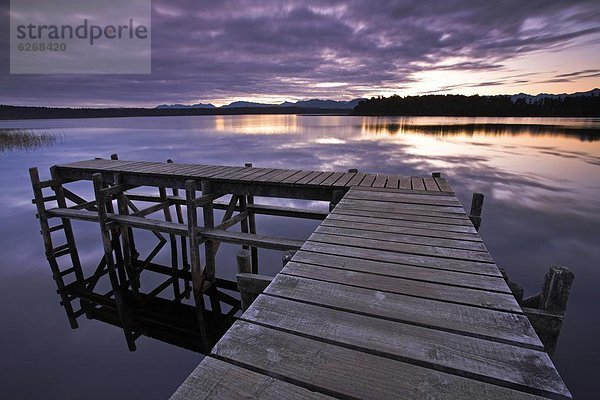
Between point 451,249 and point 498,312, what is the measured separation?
111cm

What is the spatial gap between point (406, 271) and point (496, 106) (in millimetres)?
124343

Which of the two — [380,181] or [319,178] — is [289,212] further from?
[380,181]

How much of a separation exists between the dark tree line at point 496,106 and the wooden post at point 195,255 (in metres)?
120

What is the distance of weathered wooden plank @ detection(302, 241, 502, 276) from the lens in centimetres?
261

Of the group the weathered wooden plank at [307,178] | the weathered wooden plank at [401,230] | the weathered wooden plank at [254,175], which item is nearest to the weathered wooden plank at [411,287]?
the weathered wooden plank at [401,230]

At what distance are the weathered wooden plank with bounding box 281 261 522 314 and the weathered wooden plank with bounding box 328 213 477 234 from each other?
142 centimetres

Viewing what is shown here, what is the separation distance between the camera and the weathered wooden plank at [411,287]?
2098 millimetres

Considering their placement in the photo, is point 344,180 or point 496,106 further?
point 496,106

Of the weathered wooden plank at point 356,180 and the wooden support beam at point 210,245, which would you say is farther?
the wooden support beam at point 210,245

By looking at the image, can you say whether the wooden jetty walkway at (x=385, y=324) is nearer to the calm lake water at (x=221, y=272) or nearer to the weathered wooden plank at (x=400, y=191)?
the weathered wooden plank at (x=400, y=191)

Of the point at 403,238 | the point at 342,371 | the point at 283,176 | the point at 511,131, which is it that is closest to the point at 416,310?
the point at 342,371

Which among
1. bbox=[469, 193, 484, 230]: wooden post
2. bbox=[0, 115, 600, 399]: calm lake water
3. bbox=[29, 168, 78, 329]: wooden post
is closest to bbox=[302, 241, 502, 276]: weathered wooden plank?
bbox=[469, 193, 484, 230]: wooden post

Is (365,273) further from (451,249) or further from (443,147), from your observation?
(443,147)

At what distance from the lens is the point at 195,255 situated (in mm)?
6797
